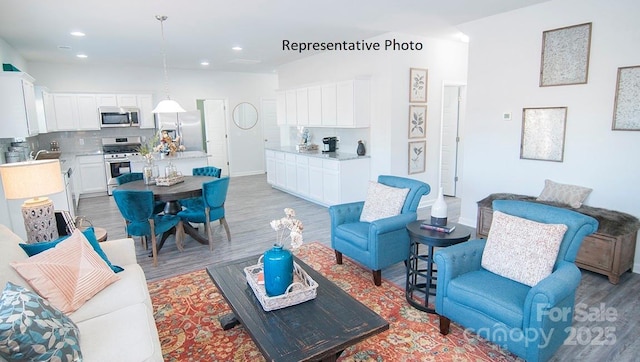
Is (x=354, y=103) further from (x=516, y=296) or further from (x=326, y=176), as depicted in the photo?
(x=516, y=296)

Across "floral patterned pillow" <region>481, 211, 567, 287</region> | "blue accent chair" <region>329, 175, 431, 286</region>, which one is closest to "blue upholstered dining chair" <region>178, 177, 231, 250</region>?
"blue accent chair" <region>329, 175, 431, 286</region>

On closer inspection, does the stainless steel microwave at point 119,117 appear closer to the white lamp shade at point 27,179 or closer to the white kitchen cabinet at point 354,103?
the white kitchen cabinet at point 354,103

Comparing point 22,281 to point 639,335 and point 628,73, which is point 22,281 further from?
point 628,73

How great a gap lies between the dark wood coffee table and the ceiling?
9.83 feet

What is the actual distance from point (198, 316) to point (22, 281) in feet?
4.05

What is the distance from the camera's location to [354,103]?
19.1 feet

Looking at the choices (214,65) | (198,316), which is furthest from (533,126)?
(214,65)

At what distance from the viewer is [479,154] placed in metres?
4.90

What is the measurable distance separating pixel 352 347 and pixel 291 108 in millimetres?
5788

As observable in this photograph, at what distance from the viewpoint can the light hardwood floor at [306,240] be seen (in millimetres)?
2498

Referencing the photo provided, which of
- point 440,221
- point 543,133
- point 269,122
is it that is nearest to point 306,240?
point 440,221

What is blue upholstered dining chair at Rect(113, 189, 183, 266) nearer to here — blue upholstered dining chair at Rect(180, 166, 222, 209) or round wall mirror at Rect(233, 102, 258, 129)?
blue upholstered dining chair at Rect(180, 166, 222, 209)

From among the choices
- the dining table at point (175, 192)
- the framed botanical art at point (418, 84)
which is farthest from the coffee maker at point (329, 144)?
the dining table at point (175, 192)

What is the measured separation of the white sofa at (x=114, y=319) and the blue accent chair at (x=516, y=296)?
184cm
